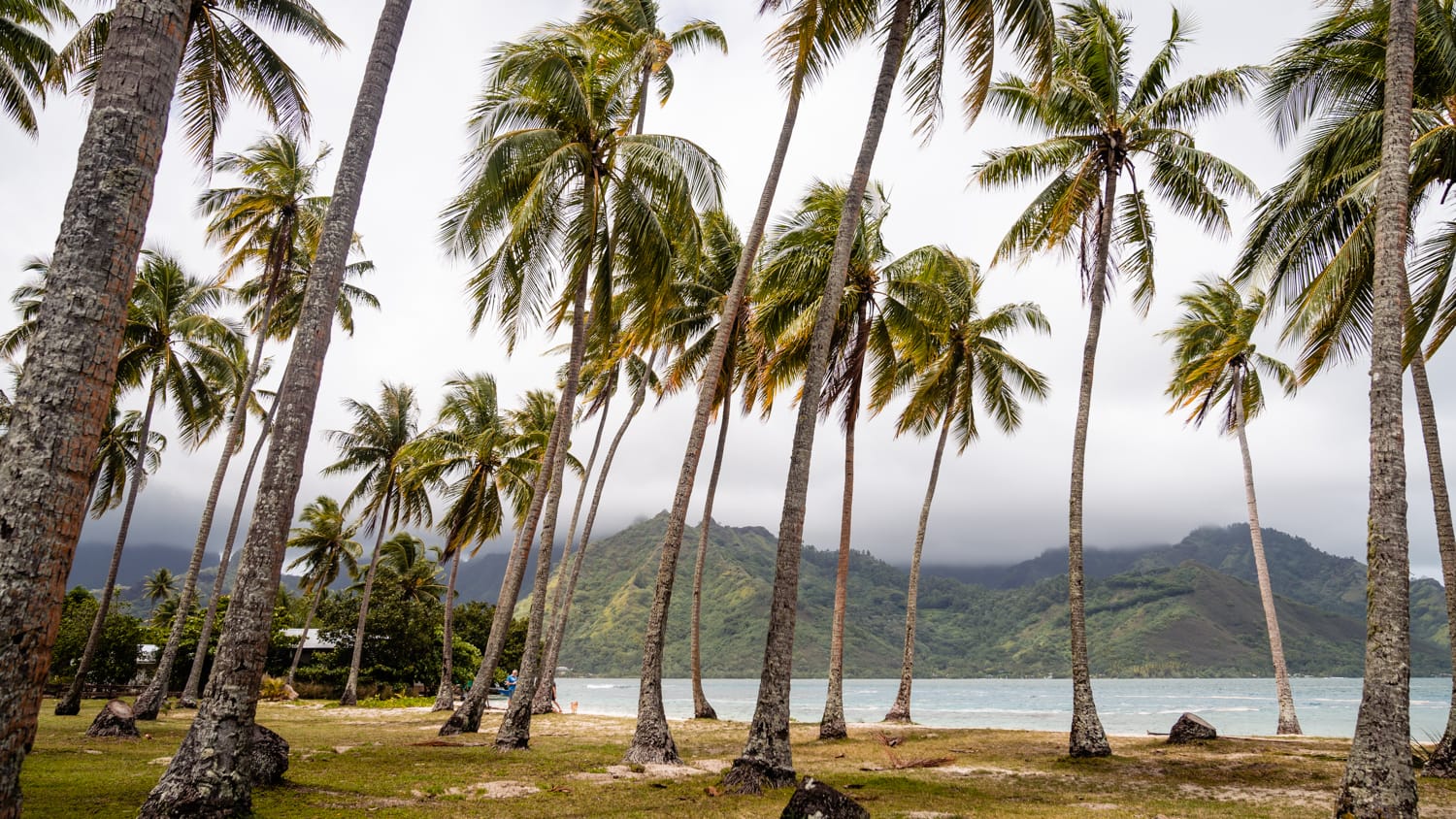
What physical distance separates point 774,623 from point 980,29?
9.60 metres

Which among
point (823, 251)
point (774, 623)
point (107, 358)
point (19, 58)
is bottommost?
point (774, 623)

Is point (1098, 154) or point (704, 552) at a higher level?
point (1098, 154)

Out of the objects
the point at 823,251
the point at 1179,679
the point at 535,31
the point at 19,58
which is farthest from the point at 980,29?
the point at 1179,679

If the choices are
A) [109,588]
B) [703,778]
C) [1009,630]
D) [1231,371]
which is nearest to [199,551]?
A: [109,588]

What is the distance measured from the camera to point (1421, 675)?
480ft

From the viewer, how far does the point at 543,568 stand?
48.1 ft

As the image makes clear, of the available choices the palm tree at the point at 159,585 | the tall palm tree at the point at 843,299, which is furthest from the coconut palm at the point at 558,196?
the palm tree at the point at 159,585

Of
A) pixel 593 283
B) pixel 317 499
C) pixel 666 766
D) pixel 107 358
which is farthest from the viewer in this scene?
pixel 317 499

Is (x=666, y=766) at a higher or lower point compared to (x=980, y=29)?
lower

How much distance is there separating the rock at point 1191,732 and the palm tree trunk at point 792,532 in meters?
9.00

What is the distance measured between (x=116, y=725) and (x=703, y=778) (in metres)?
10.4

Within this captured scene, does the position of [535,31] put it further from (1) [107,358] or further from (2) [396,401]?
(2) [396,401]

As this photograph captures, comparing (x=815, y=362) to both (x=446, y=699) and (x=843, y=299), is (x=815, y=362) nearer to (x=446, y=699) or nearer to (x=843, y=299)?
(x=843, y=299)

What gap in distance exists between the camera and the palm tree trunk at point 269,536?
6289 millimetres
